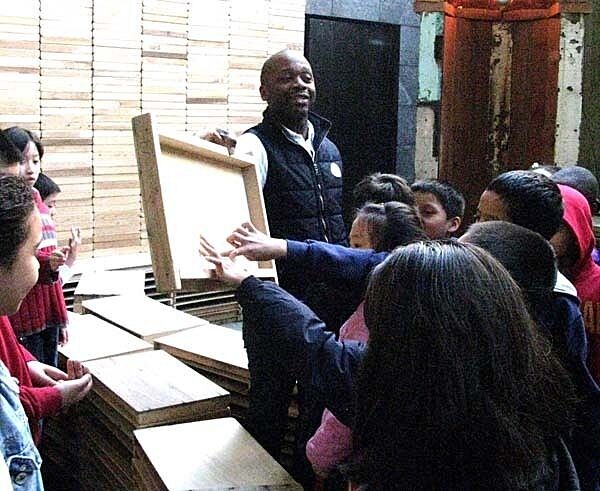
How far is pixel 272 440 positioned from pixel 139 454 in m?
0.72

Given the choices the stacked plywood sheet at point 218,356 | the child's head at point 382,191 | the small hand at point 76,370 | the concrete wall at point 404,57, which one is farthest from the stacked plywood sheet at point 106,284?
the concrete wall at point 404,57

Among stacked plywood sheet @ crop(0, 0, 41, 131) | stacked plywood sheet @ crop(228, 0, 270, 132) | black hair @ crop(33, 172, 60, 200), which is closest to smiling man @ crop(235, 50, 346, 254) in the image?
black hair @ crop(33, 172, 60, 200)

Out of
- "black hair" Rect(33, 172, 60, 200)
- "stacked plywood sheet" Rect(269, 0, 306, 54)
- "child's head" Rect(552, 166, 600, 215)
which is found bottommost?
"black hair" Rect(33, 172, 60, 200)

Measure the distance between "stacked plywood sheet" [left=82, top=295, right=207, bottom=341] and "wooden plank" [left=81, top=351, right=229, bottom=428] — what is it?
757 millimetres

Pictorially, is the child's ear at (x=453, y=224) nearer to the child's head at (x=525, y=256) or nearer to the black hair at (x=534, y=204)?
the black hair at (x=534, y=204)

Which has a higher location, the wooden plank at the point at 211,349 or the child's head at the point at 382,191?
the child's head at the point at 382,191

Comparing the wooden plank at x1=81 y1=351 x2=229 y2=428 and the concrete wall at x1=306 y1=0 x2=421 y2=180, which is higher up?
the concrete wall at x1=306 y1=0 x2=421 y2=180

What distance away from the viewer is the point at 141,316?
5.12m

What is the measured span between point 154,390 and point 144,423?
26 cm

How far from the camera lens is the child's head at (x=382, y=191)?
10.5 feet

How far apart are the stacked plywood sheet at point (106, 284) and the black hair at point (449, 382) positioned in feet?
14.9

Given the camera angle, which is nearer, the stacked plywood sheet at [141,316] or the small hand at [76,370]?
the small hand at [76,370]

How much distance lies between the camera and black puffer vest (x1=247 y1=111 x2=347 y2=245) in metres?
3.66

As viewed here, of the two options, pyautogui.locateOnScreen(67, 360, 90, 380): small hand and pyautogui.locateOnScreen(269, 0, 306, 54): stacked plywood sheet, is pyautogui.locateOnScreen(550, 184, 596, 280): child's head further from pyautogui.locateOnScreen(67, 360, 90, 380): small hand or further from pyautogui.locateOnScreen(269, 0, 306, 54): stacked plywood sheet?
pyautogui.locateOnScreen(269, 0, 306, 54): stacked plywood sheet
